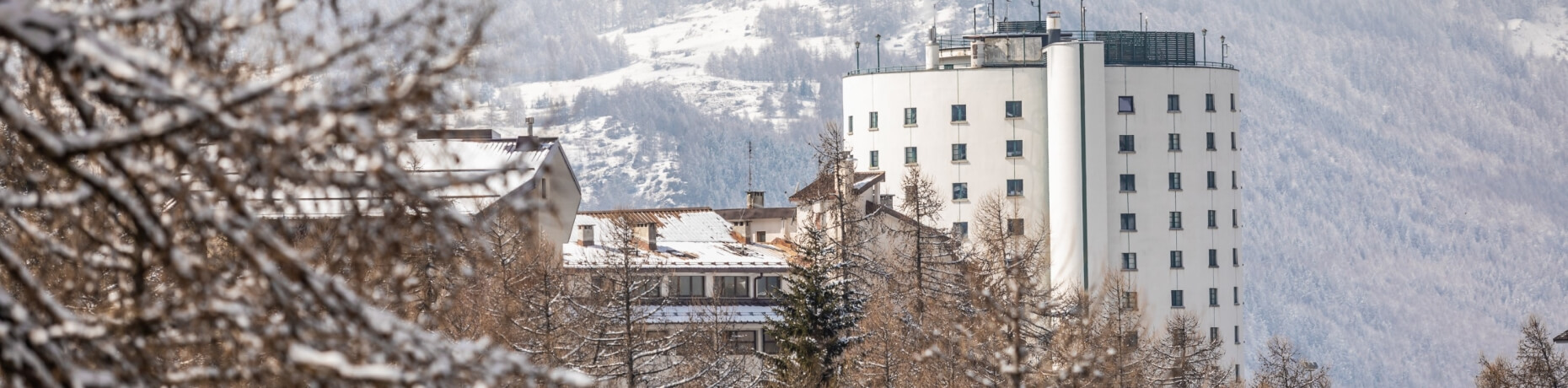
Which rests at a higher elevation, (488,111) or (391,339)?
(488,111)

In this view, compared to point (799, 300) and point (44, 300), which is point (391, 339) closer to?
point (44, 300)

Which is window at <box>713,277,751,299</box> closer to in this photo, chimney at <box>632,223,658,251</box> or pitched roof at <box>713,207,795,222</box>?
chimney at <box>632,223,658,251</box>

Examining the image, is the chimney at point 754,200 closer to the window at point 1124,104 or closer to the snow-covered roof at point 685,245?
the snow-covered roof at point 685,245

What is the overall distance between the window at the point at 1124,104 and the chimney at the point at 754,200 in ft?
68.3

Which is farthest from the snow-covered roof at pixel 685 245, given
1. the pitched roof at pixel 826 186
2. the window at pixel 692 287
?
the pitched roof at pixel 826 186

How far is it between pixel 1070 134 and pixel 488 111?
11173 centimetres

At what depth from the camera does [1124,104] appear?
125 meters

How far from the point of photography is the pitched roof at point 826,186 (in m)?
72.9

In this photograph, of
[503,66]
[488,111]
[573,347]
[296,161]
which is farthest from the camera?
[573,347]

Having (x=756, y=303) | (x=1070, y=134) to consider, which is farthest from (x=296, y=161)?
(x=1070, y=134)

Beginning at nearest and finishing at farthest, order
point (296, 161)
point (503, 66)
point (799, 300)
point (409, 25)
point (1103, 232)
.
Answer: point (296, 161) < point (409, 25) < point (503, 66) < point (799, 300) < point (1103, 232)

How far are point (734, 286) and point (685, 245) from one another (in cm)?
603

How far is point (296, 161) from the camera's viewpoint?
7.93m

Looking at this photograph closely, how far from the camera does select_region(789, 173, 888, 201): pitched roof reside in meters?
72.9
